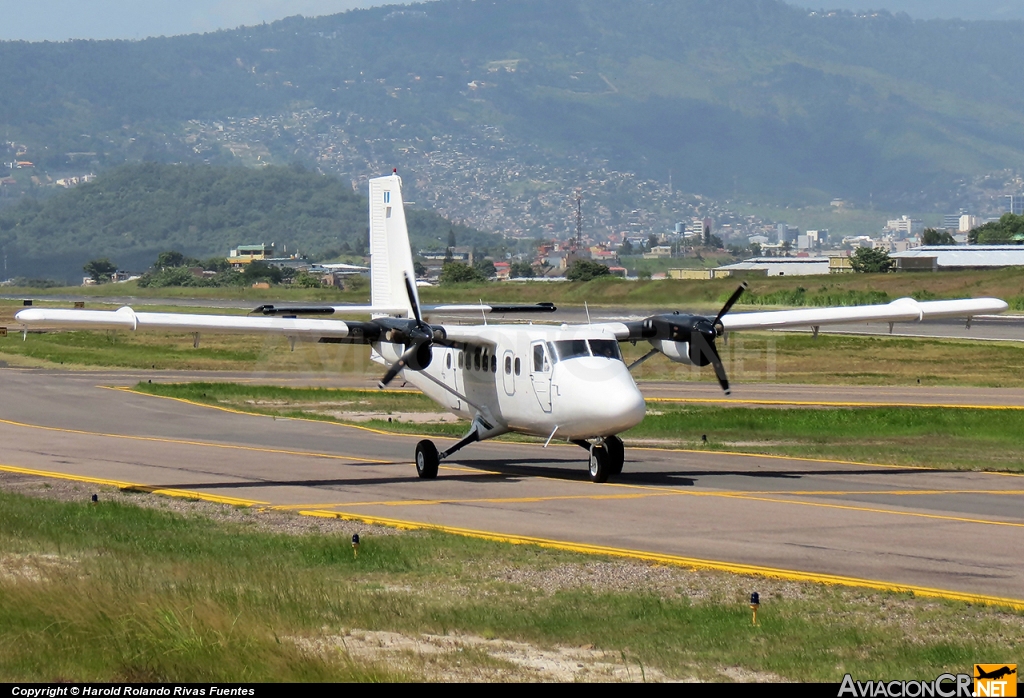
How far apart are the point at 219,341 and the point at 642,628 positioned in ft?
233

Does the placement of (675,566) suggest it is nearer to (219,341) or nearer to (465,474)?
(465,474)

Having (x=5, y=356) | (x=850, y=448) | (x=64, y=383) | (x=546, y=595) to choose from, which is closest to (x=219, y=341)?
(x=5, y=356)

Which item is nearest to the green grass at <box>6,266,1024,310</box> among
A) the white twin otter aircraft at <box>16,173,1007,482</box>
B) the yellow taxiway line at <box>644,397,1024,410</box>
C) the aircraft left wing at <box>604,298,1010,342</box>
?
the yellow taxiway line at <box>644,397,1024,410</box>

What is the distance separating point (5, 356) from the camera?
228 ft

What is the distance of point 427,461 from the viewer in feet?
88.6

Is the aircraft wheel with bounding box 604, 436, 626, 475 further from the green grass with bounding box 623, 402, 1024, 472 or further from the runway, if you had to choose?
the green grass with bounding box 623, 402, 1024, 472

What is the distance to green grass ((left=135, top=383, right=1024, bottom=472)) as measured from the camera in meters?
32.2

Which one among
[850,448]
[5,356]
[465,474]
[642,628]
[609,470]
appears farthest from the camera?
[5,356]

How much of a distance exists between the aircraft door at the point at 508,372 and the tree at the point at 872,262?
12672 cm

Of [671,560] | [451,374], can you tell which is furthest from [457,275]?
[671,560]

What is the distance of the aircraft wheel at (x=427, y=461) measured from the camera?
26984 mm

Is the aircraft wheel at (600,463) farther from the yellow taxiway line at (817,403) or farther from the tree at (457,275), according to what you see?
the tree at (457,275)

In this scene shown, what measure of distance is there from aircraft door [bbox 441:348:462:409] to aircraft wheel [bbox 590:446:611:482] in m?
4.16

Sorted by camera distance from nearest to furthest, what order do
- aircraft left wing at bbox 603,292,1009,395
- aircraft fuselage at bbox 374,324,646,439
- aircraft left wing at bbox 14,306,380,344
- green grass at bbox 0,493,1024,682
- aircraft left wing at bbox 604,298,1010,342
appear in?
green grass at bbox 0,493,1024,682 → aircraft fuselage at bbox 374,324,646,439 → aircraft left wing at bbox 14,306,380,344 → aircraft left wing at bbox 603,292,1009,395 → aircraft left wing at bbox 604,298,1010,342
